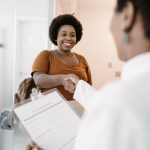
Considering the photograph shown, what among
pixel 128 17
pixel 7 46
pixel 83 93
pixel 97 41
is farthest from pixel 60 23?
pixel 97 41

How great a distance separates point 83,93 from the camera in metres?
1.04

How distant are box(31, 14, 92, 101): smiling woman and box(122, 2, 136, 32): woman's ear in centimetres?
90

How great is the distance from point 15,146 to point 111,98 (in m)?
1.38

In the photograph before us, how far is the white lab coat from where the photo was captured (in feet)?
1.24

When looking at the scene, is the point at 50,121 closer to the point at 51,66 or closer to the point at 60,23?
the point at 51,66

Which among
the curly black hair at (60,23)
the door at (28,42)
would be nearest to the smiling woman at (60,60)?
the curly black hair at (60,23)

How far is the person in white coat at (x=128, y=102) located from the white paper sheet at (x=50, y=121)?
41 centimetres

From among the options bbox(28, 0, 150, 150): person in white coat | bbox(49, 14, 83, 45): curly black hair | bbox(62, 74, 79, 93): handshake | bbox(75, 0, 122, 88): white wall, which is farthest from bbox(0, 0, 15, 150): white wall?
bbox(28, 0, 150, 150): person in white coat

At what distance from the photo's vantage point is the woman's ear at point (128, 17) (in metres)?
0.41

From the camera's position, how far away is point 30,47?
1.65 metres

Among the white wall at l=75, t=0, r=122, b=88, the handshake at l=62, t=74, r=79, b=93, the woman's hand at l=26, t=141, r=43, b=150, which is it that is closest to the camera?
the woman's hand at l=26, t=141, r=43, b=150

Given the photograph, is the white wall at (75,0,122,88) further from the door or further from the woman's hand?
the woman's hand

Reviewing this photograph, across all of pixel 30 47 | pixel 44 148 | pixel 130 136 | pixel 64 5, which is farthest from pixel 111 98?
pixel 64 5

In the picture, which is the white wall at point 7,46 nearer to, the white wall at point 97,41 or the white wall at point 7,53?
the white wall at point 7,53
